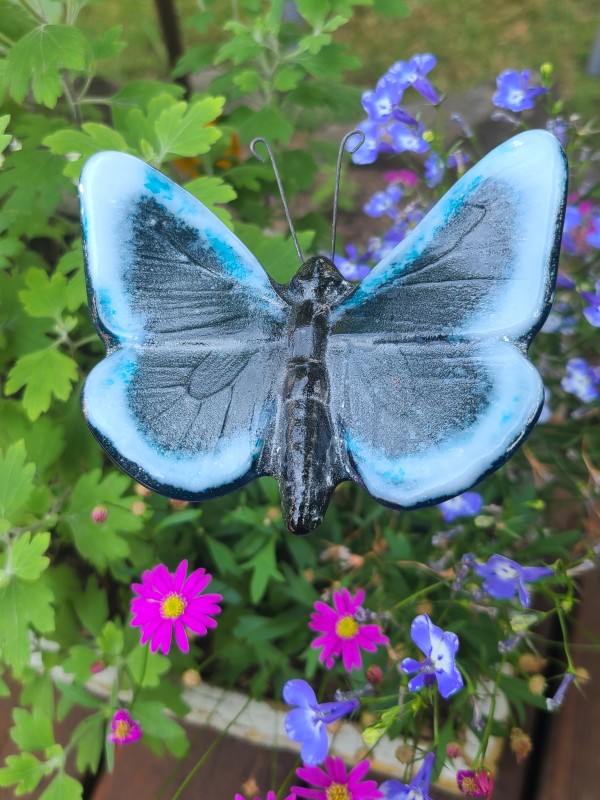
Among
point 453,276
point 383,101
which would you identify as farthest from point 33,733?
point 383,101

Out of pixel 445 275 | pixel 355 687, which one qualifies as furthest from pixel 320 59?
pixel 355 687

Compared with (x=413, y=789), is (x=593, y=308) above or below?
above

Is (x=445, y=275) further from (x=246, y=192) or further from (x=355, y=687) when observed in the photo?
(x=246, y=192)

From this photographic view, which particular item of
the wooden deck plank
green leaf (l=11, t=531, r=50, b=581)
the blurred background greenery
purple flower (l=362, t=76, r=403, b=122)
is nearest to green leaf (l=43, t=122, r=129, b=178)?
purple flower (l=362, t=76, r=403, b=122)

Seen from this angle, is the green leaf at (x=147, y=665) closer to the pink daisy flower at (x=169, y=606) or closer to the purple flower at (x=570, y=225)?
the pink daisy flower at (x=169, y=606)

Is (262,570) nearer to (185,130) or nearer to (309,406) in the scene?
(309,406)

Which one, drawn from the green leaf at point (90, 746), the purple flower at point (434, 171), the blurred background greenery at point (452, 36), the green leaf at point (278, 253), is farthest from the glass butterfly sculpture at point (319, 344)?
the blurred background greenery at point (452, 36)
